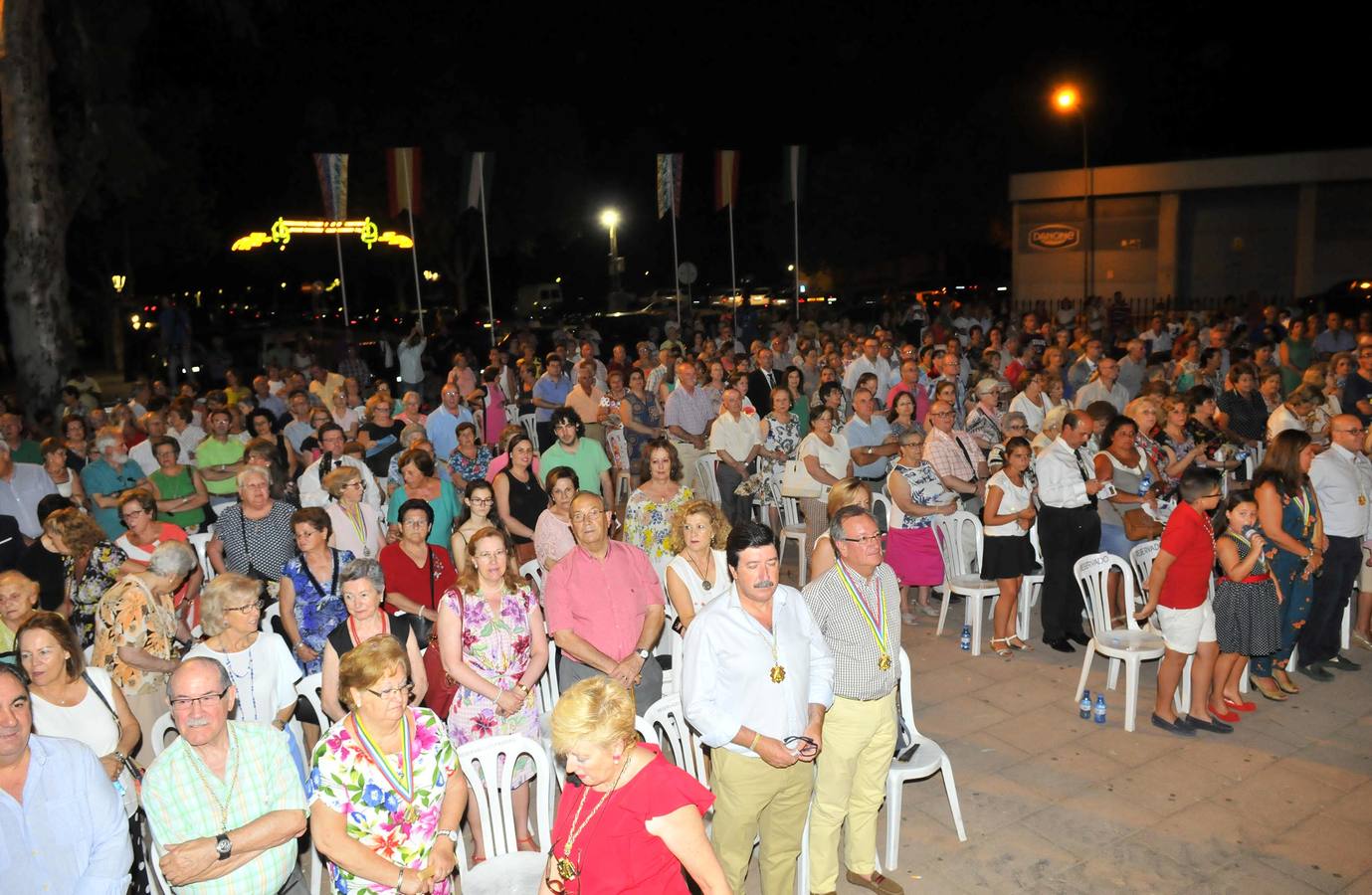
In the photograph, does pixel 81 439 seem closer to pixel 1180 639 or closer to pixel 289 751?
pixel 289 751

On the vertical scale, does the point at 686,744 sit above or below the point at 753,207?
below

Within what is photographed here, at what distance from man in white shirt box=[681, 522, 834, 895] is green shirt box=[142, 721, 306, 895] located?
144 centimetres

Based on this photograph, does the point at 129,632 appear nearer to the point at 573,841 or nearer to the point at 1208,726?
the point at 573,841

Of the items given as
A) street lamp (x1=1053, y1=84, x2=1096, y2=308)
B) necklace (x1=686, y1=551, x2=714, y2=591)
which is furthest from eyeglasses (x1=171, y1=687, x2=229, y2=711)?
street lamp (x1=1053, y1=84, x2=1096, y2=308)

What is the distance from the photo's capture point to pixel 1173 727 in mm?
5941

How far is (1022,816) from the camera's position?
198 inches

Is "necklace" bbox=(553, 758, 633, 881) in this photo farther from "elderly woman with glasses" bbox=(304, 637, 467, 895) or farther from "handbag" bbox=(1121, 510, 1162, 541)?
"handbag" bbox=(1121, 510, 1162, 541)

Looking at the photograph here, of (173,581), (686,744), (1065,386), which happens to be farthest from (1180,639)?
(1065,386)

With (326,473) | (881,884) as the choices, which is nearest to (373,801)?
(881,884)

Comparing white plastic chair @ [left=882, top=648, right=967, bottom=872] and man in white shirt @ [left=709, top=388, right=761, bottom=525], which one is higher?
man in white shirt @ [left=709, top=388, right=761, bottom=525]

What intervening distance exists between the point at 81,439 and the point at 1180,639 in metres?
8.83

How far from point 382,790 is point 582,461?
14.2ft

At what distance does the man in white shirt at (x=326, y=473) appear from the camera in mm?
6996

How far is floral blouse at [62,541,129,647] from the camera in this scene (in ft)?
17.5
